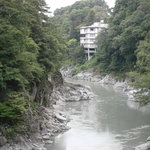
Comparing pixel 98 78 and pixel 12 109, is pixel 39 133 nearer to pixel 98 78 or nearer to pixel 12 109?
pixel 12 109

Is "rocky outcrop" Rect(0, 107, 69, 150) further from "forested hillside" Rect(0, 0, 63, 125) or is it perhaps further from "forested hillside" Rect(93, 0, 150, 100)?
"forested hillside" Rect(93, 0, 150, 100)

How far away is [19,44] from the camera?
17562mm

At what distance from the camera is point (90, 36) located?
71.2 m

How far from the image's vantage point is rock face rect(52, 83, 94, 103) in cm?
3697

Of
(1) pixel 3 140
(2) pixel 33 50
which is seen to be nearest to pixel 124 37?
(2) pixel 33 50

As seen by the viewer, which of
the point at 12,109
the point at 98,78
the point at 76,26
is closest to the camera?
the point at 12,109

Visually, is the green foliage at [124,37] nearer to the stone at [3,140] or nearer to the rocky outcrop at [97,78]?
the rocky outcrop at [97,78]

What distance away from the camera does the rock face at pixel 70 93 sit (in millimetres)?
36969

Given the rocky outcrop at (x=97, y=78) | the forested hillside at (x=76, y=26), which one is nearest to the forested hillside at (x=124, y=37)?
the rocky outcrop at (x=97, y=78)

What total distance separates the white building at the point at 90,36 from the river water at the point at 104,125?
107ft

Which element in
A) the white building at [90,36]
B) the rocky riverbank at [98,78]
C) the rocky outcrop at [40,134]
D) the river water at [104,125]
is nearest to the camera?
the rocky outcrop at [40,134]

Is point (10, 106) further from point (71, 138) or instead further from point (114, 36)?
point (114, 36)

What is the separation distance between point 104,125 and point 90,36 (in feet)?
156

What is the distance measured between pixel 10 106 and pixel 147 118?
49.5 feet
